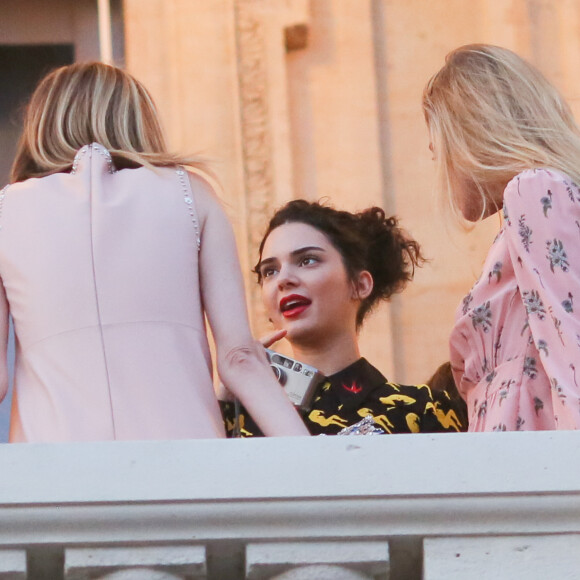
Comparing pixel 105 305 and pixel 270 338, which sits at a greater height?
pixel 105 305

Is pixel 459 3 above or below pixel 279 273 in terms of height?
above

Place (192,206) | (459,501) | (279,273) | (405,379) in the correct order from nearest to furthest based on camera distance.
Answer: (459,501), (192,206), (279,273), (405,379)

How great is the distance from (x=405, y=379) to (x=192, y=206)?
2.49m

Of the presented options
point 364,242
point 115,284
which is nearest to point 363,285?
point 364,242

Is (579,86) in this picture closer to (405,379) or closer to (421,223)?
(421,223)

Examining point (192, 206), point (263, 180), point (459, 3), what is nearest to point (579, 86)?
point (459, 3)

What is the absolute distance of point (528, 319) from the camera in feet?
13.8

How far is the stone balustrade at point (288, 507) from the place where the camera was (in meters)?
3.63

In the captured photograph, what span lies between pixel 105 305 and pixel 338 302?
159 cm

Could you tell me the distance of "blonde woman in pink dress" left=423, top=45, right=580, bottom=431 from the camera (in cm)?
409

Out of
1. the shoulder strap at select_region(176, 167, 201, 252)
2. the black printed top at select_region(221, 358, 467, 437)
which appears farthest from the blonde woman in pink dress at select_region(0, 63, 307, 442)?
the black printed top at select_region(221, 358, 467, 437)

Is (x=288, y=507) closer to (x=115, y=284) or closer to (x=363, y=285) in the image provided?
(x=115, y=284)

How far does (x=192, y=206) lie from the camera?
4.08 metres

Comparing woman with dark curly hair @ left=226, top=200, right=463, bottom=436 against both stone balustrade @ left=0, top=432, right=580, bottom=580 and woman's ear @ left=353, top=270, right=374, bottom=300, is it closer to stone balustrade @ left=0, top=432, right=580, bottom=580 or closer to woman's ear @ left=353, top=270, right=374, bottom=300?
woman's ear @ left=353, top=270, right=374, bottom=300
